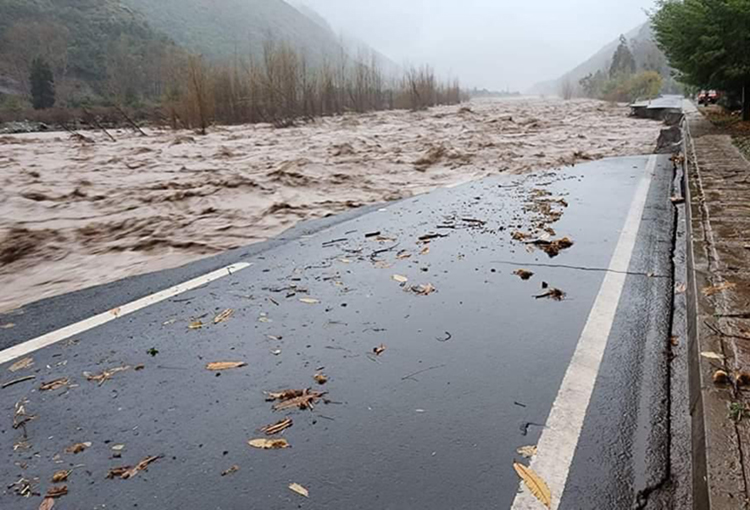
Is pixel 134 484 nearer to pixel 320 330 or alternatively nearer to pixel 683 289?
pixel 320 330

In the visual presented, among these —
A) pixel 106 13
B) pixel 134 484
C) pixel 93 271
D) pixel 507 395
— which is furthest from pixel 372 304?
pixel 106 13

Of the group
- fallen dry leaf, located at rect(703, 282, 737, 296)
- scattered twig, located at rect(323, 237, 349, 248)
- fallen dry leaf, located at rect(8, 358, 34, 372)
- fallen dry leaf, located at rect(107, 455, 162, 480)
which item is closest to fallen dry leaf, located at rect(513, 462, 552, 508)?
fallen dry leaf, located at rect(107, 455, 162, 480)

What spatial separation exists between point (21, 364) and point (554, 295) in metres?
3.36

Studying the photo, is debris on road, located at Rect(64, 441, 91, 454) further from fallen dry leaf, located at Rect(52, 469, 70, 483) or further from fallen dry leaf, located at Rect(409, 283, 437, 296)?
fallen dry leaf, located at Rect(409, 283, 437, 296)

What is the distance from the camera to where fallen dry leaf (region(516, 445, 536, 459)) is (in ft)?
6.95

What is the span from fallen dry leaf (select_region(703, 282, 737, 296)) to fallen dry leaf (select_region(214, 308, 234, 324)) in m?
2.98

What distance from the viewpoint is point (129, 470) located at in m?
2.09

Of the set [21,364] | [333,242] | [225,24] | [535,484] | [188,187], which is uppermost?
[225,24]

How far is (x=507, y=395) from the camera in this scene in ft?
8.42

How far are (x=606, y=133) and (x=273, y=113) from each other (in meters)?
15.9

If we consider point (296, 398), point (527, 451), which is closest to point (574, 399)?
point (527, 451)

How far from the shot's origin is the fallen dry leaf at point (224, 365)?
2902mm

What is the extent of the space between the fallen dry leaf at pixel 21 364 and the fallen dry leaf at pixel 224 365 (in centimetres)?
101

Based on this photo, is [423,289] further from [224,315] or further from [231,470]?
[231,470]
